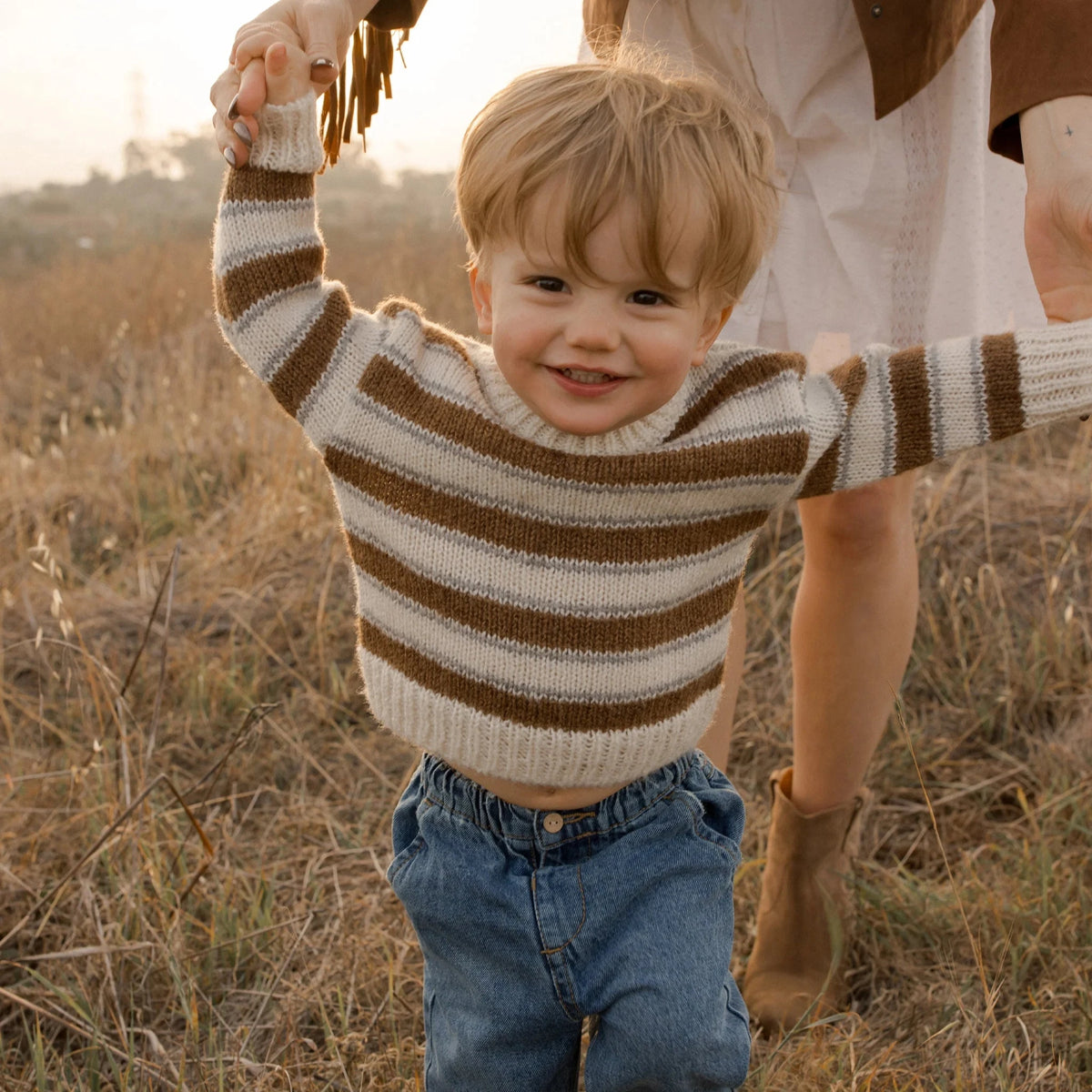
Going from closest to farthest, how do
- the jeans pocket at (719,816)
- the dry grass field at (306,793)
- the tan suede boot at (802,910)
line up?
the jeans pocket at (719,816) < the dry grass field at (306,793) < the tan suede boot at (802,910)

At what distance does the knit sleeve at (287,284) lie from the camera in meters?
1.39

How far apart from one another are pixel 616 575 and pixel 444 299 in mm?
4894

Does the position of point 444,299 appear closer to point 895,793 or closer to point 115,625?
point 115,625

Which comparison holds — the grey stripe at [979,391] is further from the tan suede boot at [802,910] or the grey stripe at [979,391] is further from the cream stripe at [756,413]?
the tan suede boot at [802,910]

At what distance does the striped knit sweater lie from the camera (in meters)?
1.41

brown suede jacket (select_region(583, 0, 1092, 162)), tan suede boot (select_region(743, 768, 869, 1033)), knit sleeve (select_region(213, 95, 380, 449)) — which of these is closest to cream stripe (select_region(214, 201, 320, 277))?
knit sleeve (select_region(213, 95, 380, 449))

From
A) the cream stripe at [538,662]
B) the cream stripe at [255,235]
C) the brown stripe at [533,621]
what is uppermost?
the cream stripe at [255,235]

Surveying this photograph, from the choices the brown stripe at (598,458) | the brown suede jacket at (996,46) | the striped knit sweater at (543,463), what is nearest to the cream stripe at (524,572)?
the striped knit sweater at (543,463)

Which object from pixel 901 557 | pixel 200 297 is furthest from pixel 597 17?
pixel 200 297

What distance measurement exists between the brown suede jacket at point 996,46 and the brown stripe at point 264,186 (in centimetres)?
60

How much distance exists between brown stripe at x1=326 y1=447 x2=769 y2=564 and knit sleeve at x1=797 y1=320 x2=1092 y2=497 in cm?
17

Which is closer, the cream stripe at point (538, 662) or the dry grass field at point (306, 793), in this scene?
the cream stripe at point (538, 662)

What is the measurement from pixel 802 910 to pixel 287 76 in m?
1.53

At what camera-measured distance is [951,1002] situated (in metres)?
1.90
